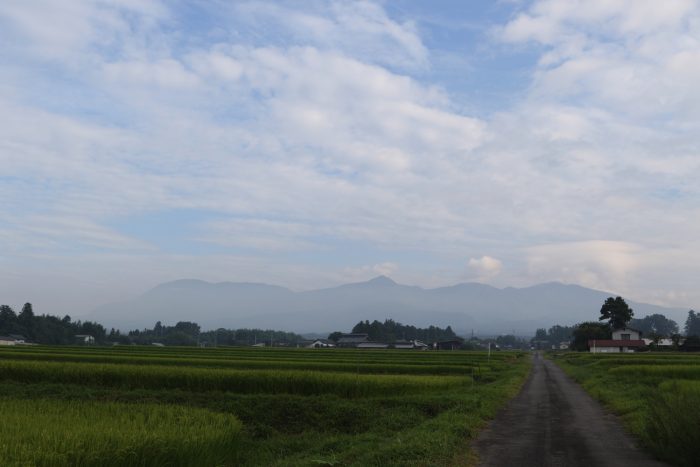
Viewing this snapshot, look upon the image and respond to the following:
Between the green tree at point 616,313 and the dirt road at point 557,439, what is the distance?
10592 centimetres

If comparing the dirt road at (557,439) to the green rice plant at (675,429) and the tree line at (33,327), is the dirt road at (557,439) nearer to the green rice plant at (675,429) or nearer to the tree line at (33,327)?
the green rice plant at (675,429)

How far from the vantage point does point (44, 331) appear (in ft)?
429

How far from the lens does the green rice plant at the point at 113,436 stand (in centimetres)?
897

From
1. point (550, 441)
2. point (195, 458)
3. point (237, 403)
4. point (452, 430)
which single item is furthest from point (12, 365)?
point (550, 441)

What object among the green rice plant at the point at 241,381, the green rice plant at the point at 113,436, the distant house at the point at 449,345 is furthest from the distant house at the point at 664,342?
the green rice plant at the point at 113,436

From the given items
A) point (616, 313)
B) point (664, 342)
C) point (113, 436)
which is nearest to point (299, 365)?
point (113, 436)

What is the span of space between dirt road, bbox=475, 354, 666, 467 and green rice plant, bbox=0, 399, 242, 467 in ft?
18.1

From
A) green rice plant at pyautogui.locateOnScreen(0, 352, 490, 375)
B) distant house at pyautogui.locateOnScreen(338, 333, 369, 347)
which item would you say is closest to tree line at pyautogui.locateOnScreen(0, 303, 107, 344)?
distant house at pyautogui.locateOnScreen(338, 333, 369, 347)

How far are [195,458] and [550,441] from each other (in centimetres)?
762

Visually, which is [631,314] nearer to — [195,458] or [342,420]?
[342,420]

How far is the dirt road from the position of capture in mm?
10945

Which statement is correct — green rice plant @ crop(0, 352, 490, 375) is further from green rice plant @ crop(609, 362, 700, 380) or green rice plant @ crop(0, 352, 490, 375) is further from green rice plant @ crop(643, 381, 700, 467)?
green rice plant @ crop(643, 381, 700, 467)

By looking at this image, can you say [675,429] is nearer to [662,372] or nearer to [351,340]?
[662,372]

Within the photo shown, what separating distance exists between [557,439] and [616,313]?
114404 millimetres
